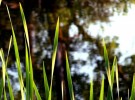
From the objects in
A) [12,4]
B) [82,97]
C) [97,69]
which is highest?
[12,4]

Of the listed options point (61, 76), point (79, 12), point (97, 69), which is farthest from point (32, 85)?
point (79, 12)

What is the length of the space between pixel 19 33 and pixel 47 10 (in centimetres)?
31

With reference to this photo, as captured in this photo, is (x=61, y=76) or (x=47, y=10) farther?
(x=47, y=10)

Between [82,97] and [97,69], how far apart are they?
0.27 m

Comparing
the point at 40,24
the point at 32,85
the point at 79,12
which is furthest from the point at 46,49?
the point at 32,85

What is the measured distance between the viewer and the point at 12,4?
2.92 meters

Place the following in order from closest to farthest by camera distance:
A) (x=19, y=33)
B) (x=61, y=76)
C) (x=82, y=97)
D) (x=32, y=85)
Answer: (x=32, y=85), (x=61, y=76), (x=82, y=97), (x=19, y=33)

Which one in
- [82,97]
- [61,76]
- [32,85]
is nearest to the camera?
[32,85]

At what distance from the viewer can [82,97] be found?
9.29 ft

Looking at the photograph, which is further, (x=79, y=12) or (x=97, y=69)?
(x=79, y=12)

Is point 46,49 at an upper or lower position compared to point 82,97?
upper

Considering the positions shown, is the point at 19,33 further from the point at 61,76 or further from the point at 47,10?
the point at 61,76

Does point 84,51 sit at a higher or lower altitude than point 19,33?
lower

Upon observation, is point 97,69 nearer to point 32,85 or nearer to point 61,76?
point 61,76
